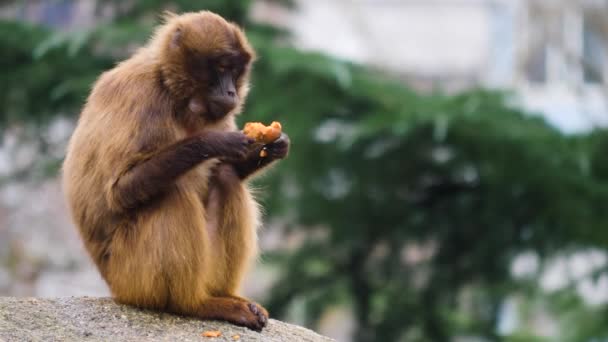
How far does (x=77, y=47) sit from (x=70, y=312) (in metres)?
5.33

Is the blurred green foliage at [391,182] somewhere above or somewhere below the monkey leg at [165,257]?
above

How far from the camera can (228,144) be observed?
229 inches

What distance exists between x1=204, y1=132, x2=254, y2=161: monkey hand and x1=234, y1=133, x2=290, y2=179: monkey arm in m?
0.34

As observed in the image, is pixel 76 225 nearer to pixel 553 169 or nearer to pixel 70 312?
pixel 70 312

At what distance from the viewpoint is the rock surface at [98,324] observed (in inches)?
219

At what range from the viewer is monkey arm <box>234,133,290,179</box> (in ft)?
20.4

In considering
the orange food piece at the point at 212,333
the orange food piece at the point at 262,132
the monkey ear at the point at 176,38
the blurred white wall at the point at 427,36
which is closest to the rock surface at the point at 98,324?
the orange food piece at the point at 212,333

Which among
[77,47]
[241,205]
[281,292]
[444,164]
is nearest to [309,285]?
[281,292]

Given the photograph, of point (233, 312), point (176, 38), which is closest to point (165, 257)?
point (233, 312)

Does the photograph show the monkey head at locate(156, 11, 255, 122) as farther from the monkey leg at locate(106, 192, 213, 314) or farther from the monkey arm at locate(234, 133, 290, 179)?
the monkey leg at locate(106, 192, 213, 314)

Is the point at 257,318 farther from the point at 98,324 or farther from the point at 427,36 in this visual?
the point at 427,36

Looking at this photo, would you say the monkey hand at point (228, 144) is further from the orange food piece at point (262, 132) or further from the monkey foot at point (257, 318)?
the monkey foot at point (257, 318)

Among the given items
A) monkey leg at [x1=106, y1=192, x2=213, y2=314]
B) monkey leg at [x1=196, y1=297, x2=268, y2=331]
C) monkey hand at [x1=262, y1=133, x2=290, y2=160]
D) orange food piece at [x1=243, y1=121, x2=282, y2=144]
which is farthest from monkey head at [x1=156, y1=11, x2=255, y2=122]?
monkey leg at [x1=196, y1=297, x2=268, y2=331]

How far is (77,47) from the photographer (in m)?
10.7
